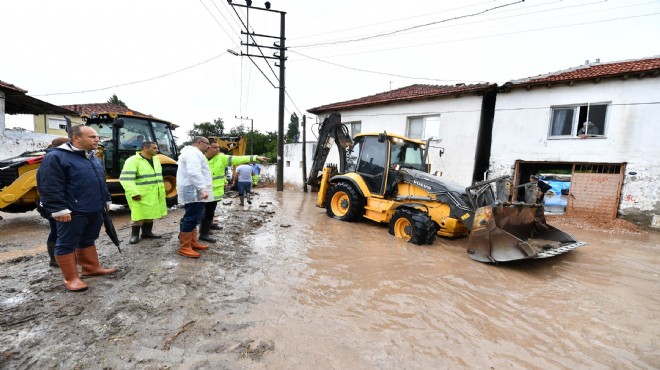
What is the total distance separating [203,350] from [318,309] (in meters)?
1.07

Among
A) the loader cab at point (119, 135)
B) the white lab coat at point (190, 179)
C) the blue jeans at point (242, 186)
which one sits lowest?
the blue jeans at point (242, 186)

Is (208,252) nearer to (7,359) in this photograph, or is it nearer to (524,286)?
(7,359)

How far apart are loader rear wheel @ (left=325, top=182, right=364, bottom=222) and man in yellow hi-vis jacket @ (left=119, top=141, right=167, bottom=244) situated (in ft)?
12.4

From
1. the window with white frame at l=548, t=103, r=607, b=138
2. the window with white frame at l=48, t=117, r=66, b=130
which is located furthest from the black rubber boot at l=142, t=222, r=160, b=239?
the window with white frame at l=48, t=117, r=66, b=130

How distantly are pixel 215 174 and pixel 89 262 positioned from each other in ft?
7.42

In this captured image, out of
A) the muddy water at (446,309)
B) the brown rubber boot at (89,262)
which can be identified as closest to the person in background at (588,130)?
the muddy water at (446,309)

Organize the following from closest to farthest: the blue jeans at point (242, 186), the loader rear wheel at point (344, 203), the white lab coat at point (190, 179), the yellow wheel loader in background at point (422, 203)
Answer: the white lab coat at point (190, 179) < the yellow wheel loader in background at point (422, 203) < the loader rear wheel at point (344, 203) < the blue jeans at point (242, 186)

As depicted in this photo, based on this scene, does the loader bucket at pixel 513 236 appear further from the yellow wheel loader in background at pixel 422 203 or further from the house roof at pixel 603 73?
the house roof at pixel 603 73

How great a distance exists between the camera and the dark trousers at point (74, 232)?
2.77m

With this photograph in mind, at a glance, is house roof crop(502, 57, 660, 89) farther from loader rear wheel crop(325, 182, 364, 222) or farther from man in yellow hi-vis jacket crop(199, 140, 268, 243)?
man in yellow hi-vis jacket crop(199, 140, 268, 243)

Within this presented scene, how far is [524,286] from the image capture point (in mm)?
3592

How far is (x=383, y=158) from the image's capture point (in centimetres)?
622

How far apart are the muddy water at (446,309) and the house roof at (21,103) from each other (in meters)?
12.9

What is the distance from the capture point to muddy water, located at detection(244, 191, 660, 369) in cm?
222
